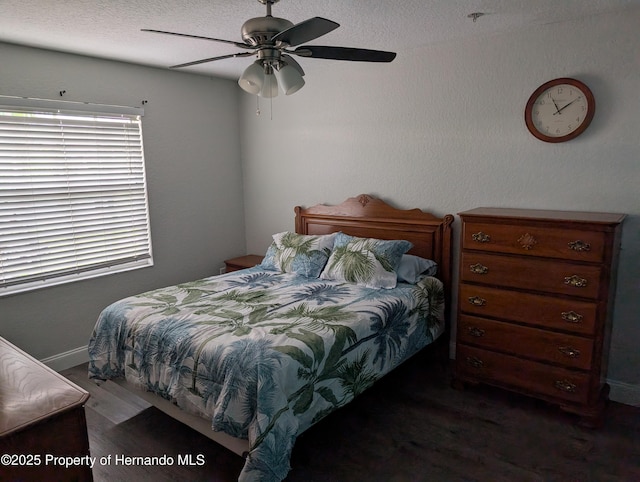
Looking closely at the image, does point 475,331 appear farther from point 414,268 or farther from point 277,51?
point 277,51

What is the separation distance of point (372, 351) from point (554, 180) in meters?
1.68

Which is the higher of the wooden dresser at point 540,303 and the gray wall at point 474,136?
the gray wall at point 474,136

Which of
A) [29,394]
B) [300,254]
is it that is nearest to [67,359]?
[300,254]

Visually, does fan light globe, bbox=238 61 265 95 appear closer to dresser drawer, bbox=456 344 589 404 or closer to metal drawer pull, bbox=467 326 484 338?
metal drawer pull, bbox=467 326 484 338

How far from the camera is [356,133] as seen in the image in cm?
381

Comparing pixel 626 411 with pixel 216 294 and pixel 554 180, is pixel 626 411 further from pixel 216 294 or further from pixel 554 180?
pixel 216 294

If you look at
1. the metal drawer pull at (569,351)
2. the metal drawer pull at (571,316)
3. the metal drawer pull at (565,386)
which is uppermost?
the metal drawer pull at (571,316)

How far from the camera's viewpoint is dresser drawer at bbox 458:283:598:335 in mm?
2465

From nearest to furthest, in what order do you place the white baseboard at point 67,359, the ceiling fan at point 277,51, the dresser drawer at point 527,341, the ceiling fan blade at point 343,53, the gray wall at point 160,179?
1. the ceiling fan at point 277,51
2. the ceiling fan blade at point 343,53
3. the dresser drawer at point 527,341
4. the gray wall at point 160,179
5. the white baseboard at point 67,359

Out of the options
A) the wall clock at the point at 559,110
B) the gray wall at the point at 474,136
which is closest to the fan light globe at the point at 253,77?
the gray wall at the point at 474,136

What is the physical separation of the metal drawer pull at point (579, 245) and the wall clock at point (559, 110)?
77cm

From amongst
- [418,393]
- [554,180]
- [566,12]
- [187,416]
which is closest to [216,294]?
[187,416]

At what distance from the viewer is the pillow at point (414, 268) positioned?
3209 mm

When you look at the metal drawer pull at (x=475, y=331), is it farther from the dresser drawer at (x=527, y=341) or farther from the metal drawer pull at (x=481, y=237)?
the metal drawer pull at (x=481, y=237)
